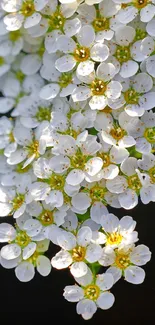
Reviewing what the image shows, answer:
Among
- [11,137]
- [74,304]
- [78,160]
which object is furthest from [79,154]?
[74,304]

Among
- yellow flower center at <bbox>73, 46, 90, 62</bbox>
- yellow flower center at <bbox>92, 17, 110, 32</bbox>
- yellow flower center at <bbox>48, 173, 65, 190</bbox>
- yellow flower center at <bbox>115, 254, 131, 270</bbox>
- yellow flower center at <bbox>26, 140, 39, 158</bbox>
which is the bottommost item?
yellow flower center at <bbox>115, 254, 131, 270</bbox>

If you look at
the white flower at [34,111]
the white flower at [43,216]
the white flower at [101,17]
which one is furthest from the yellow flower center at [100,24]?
the white flower at [43,216]

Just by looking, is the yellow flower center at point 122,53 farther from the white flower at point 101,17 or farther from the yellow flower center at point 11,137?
the yellow flower center at point 11,137

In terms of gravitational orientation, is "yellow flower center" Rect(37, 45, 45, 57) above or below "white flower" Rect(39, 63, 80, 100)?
above

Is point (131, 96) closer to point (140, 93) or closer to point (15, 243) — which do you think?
point (140, 93)

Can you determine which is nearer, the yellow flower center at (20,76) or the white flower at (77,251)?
the white flower at (77,251)

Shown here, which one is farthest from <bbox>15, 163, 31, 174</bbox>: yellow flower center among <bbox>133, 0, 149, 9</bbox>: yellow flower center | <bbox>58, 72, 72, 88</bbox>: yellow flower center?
<bbox>133, 0, 149, 9</bbox>: yellow flower center

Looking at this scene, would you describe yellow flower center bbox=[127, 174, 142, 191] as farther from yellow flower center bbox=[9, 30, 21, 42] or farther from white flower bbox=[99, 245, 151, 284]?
yellow flower center bbox=[9, 30, 21, 42]
